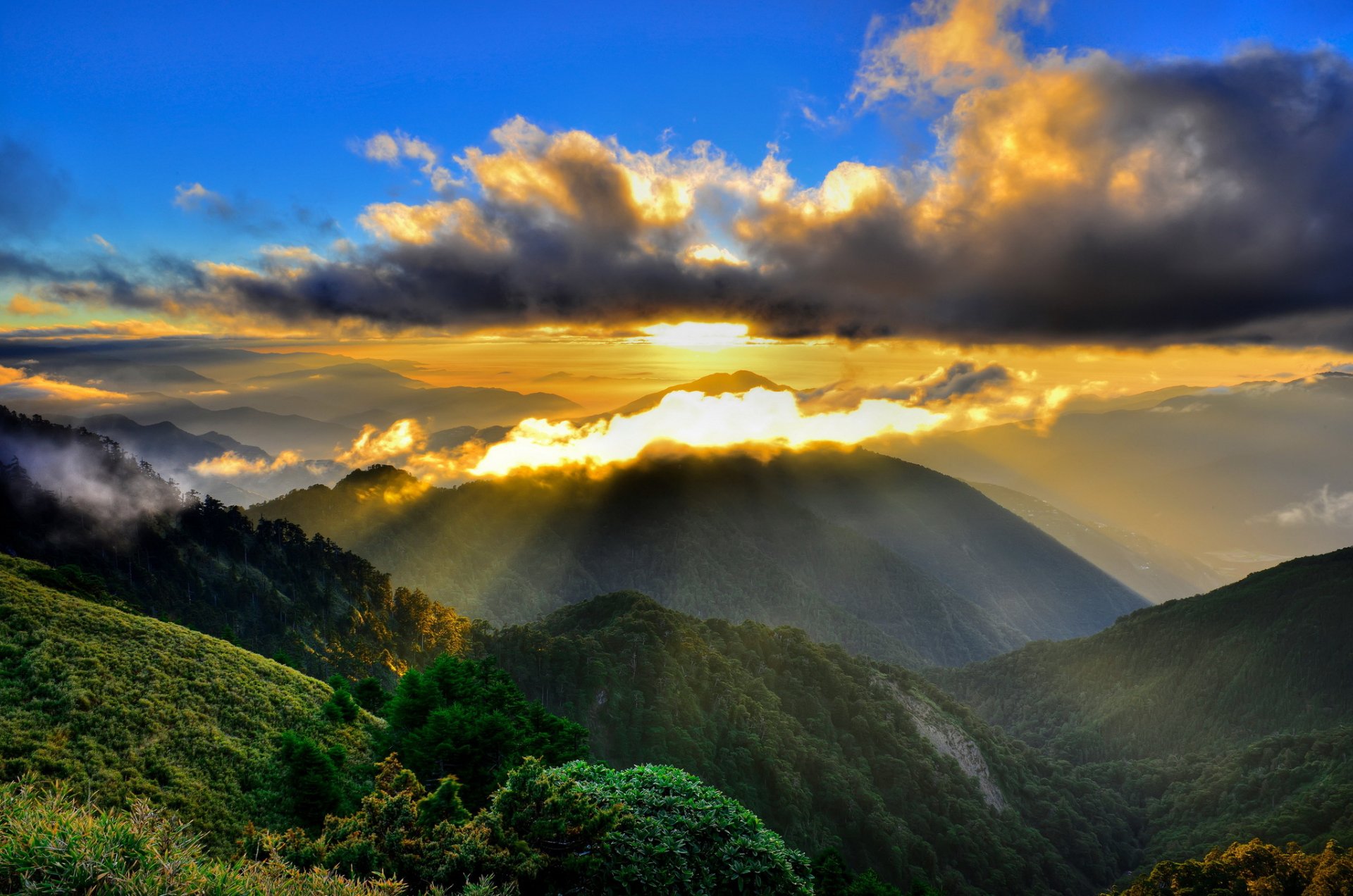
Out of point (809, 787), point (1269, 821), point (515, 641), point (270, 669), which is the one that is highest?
point (270, 669)

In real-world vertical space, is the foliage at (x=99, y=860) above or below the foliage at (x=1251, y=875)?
above

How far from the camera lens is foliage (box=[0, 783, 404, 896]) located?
9891 mm

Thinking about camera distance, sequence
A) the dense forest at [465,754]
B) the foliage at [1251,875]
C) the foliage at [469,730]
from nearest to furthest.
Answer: the dense forest at [465,754]
the foliage at [469,730]
the foliage at [1251,875]

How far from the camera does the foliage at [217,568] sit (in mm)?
120625

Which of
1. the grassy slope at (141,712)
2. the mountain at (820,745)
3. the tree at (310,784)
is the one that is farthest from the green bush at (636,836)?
the mountain at (820,745)

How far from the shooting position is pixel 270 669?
49156mm

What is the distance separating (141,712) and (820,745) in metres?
139

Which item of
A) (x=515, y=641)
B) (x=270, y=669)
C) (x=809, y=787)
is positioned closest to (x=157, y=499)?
(x=515, y=641)

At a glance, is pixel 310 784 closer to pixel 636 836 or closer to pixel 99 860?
pixel 636 836

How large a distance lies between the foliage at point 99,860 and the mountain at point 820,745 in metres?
119

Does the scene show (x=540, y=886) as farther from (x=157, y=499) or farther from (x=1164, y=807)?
(x=1164, y=807)

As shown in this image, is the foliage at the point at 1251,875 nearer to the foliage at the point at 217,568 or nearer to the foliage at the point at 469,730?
the foliage at the point at 469,730

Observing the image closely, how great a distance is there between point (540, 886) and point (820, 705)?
15663 centimetres

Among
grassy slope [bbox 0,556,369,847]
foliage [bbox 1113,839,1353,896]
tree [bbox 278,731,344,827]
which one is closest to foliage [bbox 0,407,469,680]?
grassy slope [bbox 0,556,369,847]
